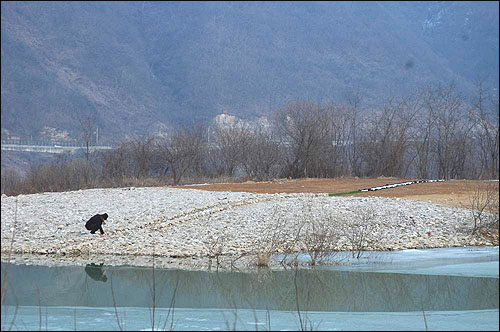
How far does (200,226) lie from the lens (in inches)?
686

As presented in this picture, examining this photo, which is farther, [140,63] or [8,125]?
[140,63]

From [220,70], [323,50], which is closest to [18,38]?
[220,70]

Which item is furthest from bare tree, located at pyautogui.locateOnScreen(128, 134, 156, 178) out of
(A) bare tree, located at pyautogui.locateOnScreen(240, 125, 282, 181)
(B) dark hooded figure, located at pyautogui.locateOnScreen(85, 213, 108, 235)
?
(B) dark hooded figure, located at pyautogui.locateOnScreen(85, 213, 108, 235)

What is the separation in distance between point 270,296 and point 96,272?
369cm

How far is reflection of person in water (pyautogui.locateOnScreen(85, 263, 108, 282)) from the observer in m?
11.9

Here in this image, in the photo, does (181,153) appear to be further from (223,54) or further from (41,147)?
(223,54)

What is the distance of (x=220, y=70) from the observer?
91.8 meters

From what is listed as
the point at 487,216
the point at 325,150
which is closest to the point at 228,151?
the point at 325,150

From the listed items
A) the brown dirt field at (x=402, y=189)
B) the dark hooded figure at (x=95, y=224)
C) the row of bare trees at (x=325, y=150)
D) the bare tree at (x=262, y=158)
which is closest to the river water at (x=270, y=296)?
the dark hooded figure at (x=95, y=224)

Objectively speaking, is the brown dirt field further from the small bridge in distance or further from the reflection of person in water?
the small bridge in distance

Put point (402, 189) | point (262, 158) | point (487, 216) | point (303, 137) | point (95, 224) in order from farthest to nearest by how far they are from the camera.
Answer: point (262, 158) → point (303, 137) → point (402, 189) → point (487, 216) → point (95, 224)

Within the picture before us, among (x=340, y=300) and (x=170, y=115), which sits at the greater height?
(x=170, y=115)

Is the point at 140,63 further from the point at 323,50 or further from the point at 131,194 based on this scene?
the point at 131,194

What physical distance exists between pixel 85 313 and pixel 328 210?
11079mm
